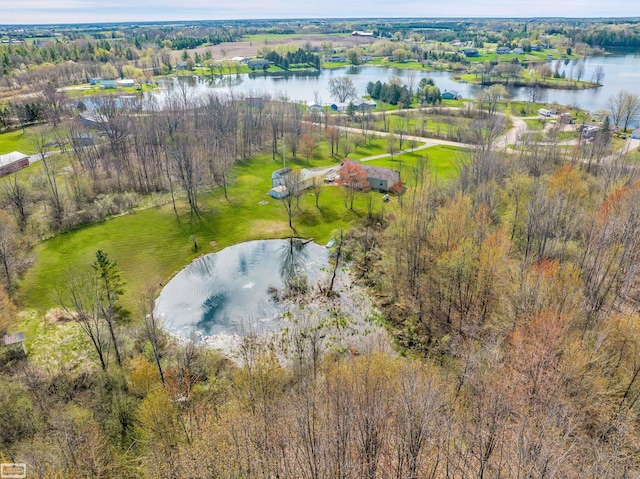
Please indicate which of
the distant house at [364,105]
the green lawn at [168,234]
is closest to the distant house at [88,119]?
the green lawn at [168,234]

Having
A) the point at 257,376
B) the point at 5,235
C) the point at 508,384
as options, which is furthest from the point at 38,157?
the point at 508,384

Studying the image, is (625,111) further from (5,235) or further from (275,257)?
(5,235)

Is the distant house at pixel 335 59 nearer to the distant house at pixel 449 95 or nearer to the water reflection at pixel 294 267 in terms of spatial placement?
the distant house at pixel 449 95

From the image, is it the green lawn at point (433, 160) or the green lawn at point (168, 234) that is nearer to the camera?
the green lawn at point (168, 234)

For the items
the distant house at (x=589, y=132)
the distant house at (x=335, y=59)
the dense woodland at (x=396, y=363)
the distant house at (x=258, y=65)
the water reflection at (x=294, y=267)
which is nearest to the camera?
the dense woodland at (x=396, y=363)

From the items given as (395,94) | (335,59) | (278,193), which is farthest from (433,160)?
(335,59)

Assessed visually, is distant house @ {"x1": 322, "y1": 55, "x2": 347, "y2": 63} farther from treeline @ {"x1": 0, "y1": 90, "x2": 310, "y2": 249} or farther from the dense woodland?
the dense woodland
